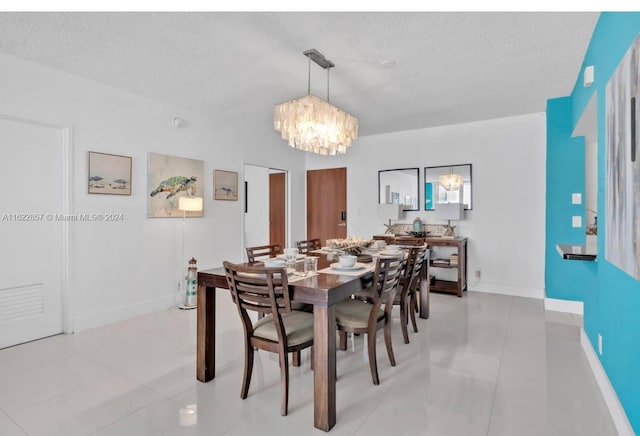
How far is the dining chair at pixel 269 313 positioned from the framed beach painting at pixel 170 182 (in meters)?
2.47

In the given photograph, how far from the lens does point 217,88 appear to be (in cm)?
368

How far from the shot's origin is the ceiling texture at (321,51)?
7.75ft

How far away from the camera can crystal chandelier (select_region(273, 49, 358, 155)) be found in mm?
2750

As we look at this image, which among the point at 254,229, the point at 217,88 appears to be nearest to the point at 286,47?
the point at 217,88

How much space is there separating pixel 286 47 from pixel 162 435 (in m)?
2.76

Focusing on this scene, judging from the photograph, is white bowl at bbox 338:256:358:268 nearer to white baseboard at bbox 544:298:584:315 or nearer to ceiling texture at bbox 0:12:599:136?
ceiling texture at bbox 0:12:599:136

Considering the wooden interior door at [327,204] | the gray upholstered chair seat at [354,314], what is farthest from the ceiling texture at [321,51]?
the wooden interior door at [327,204]

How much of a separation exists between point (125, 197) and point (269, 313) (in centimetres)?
269

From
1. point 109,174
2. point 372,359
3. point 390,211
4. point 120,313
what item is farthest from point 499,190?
point 120,313

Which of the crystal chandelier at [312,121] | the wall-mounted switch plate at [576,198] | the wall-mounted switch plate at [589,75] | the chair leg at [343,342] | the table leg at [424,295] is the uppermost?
the wall-mounted switch plate at [589,75]

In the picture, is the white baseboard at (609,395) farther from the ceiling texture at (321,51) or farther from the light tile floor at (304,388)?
the ceiling texture at (321,51)

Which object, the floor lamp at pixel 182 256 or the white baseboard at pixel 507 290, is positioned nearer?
the floor lamp at pixel 182 256
